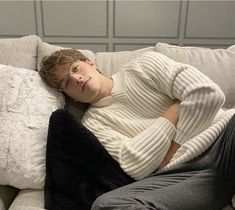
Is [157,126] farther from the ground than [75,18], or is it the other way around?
[75,18]

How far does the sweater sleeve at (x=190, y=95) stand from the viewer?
1330 millimetres

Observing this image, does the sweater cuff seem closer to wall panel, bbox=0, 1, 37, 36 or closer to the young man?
the young man

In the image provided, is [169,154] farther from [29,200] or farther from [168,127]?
[29,200]

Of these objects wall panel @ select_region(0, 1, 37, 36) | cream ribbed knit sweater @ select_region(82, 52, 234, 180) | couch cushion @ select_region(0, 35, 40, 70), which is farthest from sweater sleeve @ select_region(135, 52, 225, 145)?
wall panel @ select_region(0, 1, 37, 36)

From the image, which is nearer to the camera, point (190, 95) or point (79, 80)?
point (190, 95)

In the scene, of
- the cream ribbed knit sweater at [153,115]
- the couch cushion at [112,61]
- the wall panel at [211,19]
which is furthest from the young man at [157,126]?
the wall panel at [211,19]

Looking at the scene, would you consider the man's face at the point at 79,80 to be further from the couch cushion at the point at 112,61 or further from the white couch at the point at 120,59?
the couch cushion at the point at 112,61

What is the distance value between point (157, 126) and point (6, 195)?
2.15 ft

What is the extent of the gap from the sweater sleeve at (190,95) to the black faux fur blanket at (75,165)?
285mm

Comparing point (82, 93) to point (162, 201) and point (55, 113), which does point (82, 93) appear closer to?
point (55, 113)

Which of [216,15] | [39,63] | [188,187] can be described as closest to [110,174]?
[188,187]

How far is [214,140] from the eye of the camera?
1321 mm

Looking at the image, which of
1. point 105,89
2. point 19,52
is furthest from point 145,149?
point 19,52

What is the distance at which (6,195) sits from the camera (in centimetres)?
146
